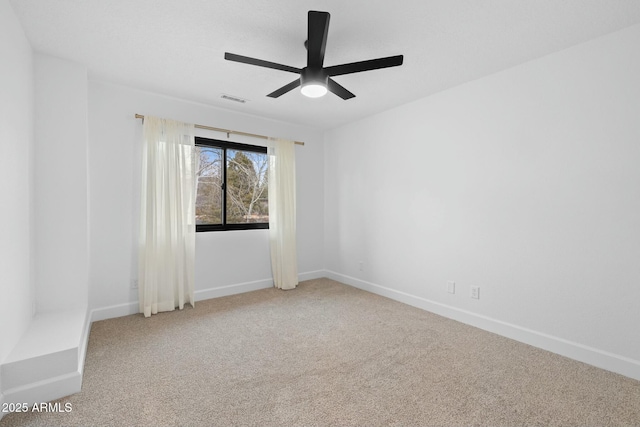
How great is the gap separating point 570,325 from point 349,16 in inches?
115

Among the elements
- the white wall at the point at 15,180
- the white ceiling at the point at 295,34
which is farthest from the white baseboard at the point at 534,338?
the white wall at the point at 15,180

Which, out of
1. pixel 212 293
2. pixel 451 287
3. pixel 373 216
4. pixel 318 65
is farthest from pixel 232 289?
pixel 318 65

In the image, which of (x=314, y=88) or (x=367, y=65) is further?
(x=314, y=88)

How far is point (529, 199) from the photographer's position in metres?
2.66

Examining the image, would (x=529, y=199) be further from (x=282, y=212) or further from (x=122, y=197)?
(x=122, y=197)

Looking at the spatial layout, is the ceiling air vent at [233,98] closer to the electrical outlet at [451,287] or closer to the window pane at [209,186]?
the window pane at [209,186]

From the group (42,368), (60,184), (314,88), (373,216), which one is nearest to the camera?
(42,368)

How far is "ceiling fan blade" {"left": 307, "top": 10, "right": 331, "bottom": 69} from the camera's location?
5.64 ft

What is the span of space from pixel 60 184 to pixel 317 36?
2.54m

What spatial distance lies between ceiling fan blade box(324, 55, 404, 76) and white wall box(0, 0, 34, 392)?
6.83 ft

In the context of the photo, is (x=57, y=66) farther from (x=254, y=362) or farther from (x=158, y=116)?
(x=254, y=362)

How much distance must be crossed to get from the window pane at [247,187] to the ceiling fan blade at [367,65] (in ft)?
7.59

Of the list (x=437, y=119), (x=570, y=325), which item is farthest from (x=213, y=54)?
(x=570, y=325)

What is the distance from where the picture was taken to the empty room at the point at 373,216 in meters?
1.91
